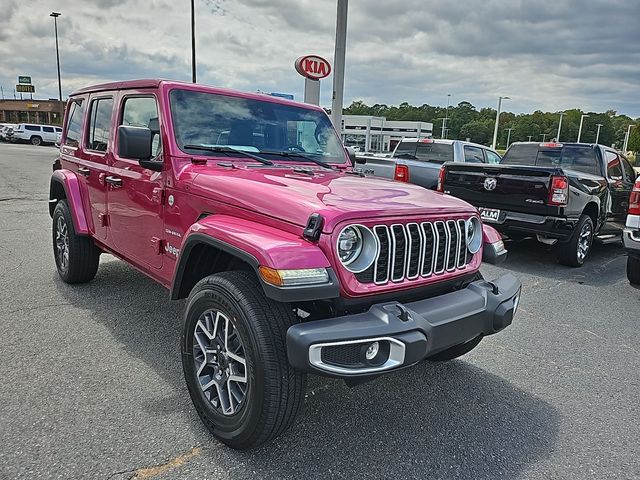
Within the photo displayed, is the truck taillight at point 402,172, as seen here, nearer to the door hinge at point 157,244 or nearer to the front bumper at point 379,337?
the door hinge at point 157,244

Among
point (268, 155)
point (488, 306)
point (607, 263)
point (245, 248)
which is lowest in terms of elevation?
point (607, 263)

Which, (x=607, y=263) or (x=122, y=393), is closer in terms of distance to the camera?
(x=122, y=393)

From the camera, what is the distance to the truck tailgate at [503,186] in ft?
21.7

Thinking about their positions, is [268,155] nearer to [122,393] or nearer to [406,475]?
[122,393]

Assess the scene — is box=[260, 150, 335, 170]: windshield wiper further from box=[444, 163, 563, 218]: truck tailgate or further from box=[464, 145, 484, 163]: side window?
box=[464, 145, 484, 163]: side window

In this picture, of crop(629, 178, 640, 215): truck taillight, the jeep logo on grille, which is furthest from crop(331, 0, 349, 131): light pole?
crop(629, 178, 640, 215): truck taillight

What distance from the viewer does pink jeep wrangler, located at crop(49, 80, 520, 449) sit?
7.46 feet

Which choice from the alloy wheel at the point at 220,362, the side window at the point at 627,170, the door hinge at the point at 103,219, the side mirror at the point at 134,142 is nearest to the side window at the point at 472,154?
the side window at the point at 627,170

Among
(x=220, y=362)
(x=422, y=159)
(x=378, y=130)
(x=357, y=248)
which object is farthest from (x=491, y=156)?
(x=378, y=130)

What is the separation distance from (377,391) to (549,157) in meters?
7.00

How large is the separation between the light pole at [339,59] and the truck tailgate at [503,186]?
3.39 m

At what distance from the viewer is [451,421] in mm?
2969

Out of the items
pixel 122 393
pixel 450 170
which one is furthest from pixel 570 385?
pixel 450 170

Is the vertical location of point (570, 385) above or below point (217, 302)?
below
